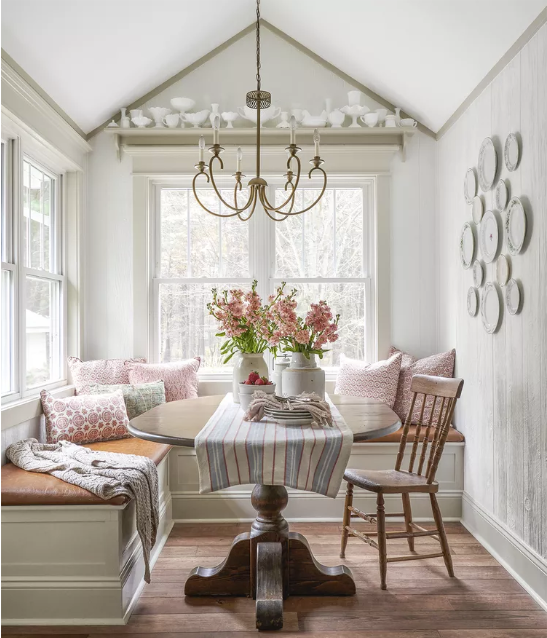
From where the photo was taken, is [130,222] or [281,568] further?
[130,222]

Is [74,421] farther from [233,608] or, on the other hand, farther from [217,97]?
[217,97]

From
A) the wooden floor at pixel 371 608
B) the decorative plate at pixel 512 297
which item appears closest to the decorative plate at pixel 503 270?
the decorative plate at pixel 512 297

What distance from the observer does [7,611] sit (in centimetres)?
237

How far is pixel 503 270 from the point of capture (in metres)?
2.86

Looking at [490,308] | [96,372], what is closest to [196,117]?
[96,372]

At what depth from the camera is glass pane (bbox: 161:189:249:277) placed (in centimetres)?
407

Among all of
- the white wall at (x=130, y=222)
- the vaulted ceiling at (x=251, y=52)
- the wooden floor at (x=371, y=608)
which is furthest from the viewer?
the white wall at (x=130, y=222)

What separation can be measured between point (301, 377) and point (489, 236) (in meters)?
1.32

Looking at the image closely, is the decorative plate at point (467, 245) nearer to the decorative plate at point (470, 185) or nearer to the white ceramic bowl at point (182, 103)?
the decorative plate at point (470, 185)

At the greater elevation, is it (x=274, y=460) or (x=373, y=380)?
(x=373, y=380)

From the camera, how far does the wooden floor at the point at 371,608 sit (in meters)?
2.27

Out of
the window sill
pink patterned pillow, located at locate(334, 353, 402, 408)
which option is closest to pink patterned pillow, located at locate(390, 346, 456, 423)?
pink patterned pillow, located at locate(334, 353, 402, 408)

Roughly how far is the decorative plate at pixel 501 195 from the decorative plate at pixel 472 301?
0.53 metres

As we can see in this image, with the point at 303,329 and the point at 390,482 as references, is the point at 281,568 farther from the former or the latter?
the point at 303,329
